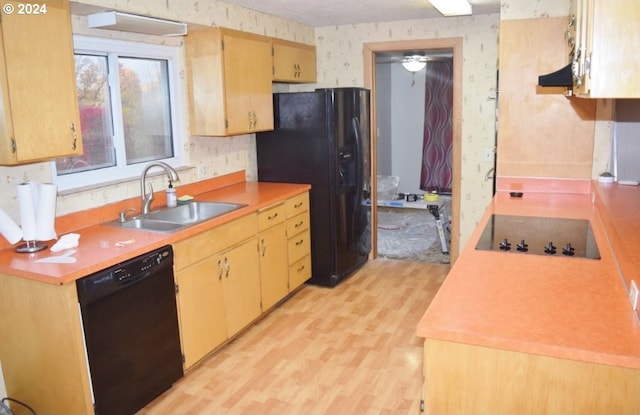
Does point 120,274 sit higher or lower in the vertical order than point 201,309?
higher

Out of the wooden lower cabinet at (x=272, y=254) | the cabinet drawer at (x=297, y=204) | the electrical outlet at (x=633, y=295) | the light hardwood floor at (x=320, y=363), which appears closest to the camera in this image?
the electrical outlet at (x=633, y=295)

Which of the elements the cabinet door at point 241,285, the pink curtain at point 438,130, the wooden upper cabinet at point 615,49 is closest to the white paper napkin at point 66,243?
the cabinet door at point 241,285

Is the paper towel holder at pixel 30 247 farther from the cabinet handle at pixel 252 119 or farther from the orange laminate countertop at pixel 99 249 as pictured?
the cabinet handle at pixel 252 119

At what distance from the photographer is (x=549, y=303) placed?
1720 millimetres

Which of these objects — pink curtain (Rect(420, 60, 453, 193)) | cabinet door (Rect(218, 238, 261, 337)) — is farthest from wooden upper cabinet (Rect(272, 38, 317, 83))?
pink curtain (Rect(420, 60, 453, 193))

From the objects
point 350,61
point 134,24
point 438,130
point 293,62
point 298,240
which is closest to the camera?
point 134,24

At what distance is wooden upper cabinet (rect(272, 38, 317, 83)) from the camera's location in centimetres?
435

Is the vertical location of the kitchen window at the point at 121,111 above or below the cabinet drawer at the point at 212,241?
above

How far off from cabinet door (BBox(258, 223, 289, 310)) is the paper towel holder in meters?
1.43

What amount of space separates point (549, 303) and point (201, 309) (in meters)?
2.01

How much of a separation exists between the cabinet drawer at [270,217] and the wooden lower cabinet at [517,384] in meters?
2.20

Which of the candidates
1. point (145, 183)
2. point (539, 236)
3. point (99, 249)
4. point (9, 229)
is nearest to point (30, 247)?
point (9, 229)

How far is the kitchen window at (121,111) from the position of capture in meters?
3.07

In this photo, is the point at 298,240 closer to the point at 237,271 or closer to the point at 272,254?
the point at 272,254
